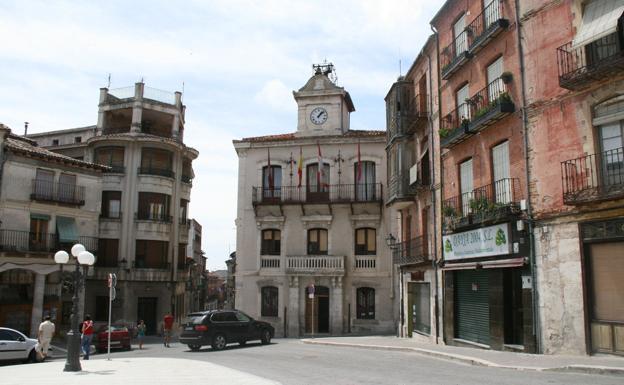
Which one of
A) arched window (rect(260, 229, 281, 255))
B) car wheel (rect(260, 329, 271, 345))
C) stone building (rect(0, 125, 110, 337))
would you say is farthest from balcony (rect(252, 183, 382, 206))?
car wheel (rect(260, 329, 271, 345))

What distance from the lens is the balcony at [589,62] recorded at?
46.6ft

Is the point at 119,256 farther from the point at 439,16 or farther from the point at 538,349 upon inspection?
the point at 538,349

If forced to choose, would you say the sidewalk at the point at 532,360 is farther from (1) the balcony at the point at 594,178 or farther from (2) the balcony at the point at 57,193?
(2) the balcony at the point at 57,193

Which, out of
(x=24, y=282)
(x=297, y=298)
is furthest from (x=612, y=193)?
(x=24, y=282)

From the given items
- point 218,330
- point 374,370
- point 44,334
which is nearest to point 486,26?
point 374,370

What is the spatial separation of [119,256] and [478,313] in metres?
26.2

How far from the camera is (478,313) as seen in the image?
19781 millimetres

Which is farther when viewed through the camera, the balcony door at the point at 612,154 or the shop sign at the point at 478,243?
the shop sign at the point at 478,243

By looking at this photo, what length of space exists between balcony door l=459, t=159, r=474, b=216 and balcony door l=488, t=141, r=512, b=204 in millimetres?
1611

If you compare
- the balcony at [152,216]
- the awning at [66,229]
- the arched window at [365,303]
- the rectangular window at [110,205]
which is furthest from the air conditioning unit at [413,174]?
the rectangular window at [110,205]

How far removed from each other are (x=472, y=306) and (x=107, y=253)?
26.5 meters

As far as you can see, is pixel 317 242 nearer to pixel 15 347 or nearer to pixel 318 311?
pixel 318 311

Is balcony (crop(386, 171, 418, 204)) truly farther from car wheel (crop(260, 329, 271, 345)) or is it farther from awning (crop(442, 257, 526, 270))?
car wheel (crop(260, 329, 271, 345))

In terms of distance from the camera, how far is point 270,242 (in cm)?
3594
